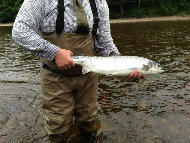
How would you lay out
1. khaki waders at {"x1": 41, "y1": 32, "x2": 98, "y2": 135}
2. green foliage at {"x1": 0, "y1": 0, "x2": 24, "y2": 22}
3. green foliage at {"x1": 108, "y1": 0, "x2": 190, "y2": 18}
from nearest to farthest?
1. khaki waders at {"x1": 41, "y1": 32, "x2": 98, "y2": 135}
2. green foliage at {"x1": 108, "y1": 0, "x2": 190, "y2": 18}
3. green foliage at {"x1": 0, "y1": 0, "x2": 24, "y2": 22}

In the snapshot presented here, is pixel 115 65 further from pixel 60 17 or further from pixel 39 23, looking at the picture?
pixel 39 23

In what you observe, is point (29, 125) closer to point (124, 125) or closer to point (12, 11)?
point (124, 125)

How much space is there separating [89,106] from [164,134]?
180 cm

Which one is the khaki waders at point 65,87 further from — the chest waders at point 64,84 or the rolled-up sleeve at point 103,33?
the rolled-up sleeve at point 103,33

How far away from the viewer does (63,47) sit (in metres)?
2.77

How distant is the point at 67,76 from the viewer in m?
2.94

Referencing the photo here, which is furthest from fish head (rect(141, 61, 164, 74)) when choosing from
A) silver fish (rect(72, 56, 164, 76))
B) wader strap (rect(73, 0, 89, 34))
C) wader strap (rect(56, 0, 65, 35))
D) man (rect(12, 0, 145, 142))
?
wader strap (rect(56, 0, 65, 35))

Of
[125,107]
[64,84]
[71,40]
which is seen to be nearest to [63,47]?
[71,40]

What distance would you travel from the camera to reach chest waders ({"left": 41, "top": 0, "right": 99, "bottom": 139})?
2748 mm

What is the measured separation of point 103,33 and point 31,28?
4.01 ft

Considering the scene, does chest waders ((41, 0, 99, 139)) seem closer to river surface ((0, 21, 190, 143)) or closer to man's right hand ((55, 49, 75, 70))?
man's right hand ((55, 49, 75, 70))

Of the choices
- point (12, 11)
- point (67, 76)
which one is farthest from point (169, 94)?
point (12, 11)

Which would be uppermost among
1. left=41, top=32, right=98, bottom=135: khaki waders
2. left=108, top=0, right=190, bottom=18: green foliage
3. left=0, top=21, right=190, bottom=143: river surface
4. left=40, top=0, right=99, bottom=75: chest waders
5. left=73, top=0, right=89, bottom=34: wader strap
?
left=108, top=0, right=190, bottom=18: green foliage

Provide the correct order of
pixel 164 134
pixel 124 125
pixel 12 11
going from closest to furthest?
pixel 164 134 → pixel 124 125 → pixel 12 11
